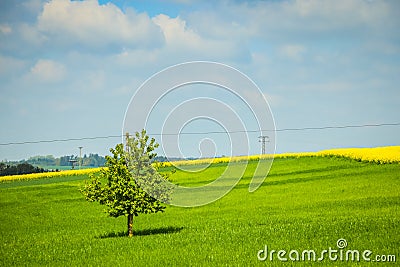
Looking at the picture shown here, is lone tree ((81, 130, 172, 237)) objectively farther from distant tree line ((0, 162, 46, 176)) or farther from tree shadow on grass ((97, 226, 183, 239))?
distant tree line ((0, 162, 46, 176))

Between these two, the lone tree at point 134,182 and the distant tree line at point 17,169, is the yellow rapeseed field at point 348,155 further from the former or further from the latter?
the lone tree at point 134,182

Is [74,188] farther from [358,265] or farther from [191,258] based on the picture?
[358,265]

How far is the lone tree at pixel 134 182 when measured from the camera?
66.1ft

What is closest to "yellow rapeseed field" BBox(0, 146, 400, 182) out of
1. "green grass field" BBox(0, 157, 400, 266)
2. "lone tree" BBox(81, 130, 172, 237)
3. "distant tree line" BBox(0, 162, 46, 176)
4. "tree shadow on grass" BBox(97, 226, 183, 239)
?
"green grass field" BBox(0, 157, 400, 266)

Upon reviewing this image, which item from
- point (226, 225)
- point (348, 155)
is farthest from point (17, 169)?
point (226, 225)

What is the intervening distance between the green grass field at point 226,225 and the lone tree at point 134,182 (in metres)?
1.44

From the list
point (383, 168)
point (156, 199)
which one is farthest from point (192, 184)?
point (156, 199)

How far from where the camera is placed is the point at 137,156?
20.6 meters

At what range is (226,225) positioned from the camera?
24.1 metres

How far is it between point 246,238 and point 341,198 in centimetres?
1640

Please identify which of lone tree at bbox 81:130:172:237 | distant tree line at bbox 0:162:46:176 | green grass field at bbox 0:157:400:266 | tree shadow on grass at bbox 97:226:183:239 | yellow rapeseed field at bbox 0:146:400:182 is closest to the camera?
green grass field at bbox 0:157:400:266

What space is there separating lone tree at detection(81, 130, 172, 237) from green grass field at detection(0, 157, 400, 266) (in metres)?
1.44

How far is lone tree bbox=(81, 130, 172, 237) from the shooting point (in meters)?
20.2

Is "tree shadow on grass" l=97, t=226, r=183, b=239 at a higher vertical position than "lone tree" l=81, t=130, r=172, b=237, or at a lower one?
lower
